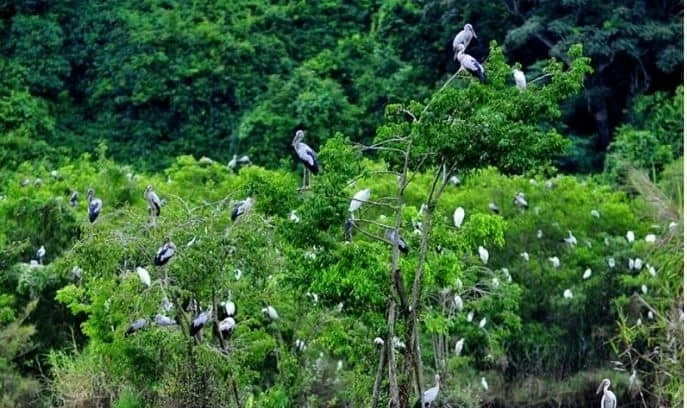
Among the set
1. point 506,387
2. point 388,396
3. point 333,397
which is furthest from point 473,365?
point 388,396

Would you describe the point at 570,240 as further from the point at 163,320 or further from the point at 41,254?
the point at 163,320

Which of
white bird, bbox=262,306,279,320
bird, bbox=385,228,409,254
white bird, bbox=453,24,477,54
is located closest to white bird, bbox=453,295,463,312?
white bird, bbox=262,306,279,320

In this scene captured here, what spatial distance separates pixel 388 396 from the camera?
41.5 feet

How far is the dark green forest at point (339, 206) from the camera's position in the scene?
40.1 feet

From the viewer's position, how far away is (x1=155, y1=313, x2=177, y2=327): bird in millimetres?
13992

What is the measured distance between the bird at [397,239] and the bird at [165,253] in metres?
2.06

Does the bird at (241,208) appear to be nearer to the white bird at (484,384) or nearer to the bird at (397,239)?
the bird at (397,239)

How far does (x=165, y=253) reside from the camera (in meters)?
13.4

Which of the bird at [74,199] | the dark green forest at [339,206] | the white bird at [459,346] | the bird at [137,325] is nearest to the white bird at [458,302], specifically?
the dark green forest at [339,206]

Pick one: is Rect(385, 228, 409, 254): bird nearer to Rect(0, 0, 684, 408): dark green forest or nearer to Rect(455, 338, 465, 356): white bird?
Rect(0, 0, 684, 408): dark green forest

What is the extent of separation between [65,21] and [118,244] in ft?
59.2

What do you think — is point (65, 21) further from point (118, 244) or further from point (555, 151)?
point (555, 151)

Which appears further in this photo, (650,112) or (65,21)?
(65,21)

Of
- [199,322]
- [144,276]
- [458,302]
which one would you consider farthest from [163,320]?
[458,302]
